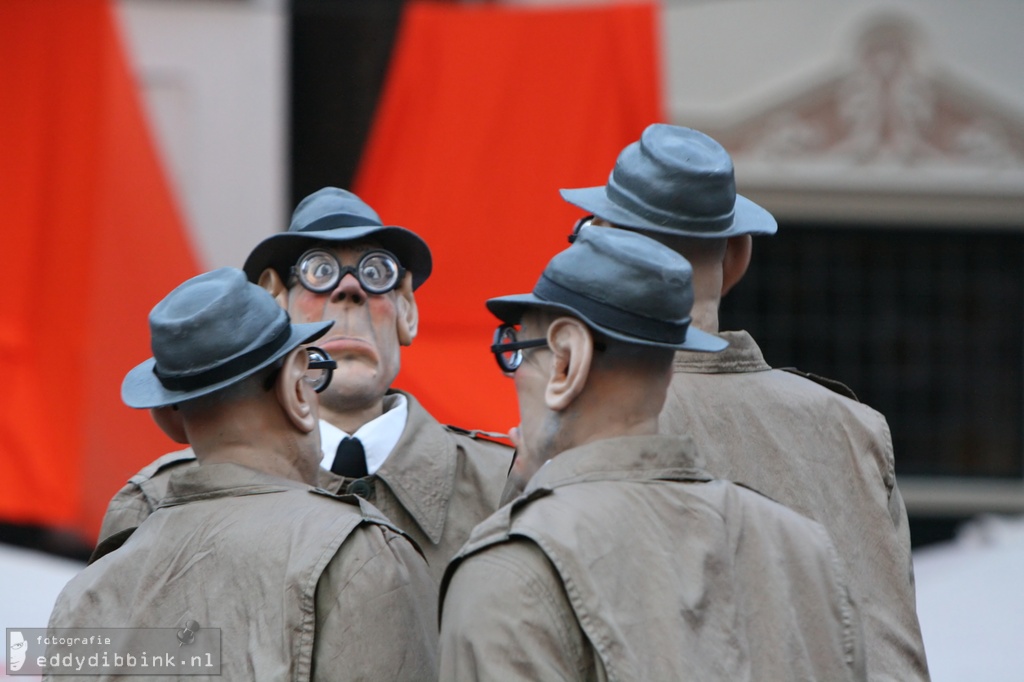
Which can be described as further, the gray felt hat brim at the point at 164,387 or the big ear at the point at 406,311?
the big ear at the point at 406,311

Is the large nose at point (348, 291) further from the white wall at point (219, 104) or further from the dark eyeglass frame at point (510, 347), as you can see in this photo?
the white wall at point (219, 104)

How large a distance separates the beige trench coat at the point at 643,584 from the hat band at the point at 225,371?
492 mm

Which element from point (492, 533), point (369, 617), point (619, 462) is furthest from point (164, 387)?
point (619, 462)

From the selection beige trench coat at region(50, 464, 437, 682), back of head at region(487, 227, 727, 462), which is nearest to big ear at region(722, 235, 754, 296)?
back of head at region(487, 227, 727, 462)

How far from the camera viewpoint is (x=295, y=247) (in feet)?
10.8

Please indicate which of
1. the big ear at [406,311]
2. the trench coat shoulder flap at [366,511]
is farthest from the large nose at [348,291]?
the trench coat shoulder flap at [366,511]

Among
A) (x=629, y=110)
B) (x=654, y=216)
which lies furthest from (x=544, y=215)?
(x=654, y=216)

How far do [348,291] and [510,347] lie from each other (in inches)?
40.1

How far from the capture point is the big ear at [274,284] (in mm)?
3348

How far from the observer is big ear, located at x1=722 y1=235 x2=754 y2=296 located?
2.72m

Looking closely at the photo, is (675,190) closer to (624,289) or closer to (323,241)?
(624,289)

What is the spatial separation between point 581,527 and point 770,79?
7262mm

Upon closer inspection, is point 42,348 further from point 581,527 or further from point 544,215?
point 581,527

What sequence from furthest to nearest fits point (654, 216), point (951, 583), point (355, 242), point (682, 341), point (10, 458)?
point (10, 458), point (951, 583), point (355, 242), point (654, 216), point (682, 341)
